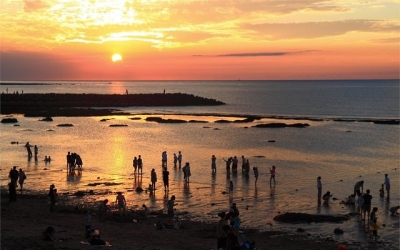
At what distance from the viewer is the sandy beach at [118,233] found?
57.1 feet

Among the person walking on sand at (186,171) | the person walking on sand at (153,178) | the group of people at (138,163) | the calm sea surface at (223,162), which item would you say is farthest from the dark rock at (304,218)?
the group of people at (138,163)

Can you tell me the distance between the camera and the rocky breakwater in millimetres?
99188

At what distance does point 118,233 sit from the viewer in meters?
20.8

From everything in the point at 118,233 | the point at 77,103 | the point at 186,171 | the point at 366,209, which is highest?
the point at 77,103

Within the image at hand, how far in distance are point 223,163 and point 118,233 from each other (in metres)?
22.4

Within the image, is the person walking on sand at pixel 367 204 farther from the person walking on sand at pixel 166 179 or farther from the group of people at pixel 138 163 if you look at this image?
the group of people at pixel 138 163

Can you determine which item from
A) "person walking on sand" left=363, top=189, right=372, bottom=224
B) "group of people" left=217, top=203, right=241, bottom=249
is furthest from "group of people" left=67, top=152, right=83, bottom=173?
"person walking on sand" left=363, top=189, right=372, bottom=224

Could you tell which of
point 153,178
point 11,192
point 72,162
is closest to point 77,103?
point 72,162

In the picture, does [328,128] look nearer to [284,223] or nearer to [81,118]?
[81,118]

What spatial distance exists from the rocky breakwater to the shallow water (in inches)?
765

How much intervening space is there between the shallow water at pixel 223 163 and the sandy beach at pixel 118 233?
5.79ft

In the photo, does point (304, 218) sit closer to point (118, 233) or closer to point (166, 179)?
point (118, 233)

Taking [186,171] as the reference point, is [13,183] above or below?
above

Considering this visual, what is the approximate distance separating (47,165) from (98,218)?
705 inches
